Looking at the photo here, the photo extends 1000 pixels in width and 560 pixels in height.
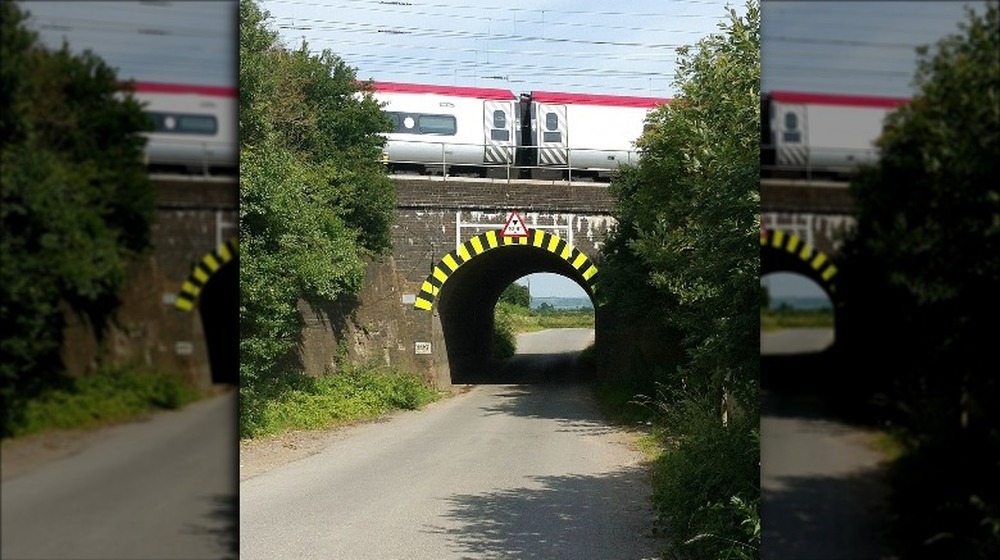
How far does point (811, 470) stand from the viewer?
951 mm

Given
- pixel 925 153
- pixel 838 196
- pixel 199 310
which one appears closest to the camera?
pixel 925 153

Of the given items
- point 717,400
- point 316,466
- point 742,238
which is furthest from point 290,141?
point 717,400

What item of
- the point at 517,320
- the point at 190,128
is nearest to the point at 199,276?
the point at 190,128

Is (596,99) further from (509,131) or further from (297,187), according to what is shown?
(297,187)

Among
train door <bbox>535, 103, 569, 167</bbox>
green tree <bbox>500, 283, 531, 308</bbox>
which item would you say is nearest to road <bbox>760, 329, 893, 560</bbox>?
train door <bbox>535, 103, 569, 167</bbox>

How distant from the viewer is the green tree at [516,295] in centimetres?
293

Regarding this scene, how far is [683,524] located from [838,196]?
1995 millimetres

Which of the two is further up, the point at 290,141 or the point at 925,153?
the point at 290,141

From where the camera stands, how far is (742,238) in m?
2.32

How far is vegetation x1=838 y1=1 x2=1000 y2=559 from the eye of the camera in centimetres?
74

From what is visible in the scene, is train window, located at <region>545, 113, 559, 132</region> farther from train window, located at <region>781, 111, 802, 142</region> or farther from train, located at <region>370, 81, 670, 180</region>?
train window, located at <region>781, 111, 802, 142</region>

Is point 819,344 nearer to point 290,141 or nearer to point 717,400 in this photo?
point 717,400

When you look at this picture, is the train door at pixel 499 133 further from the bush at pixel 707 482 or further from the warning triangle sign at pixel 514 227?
the bush at pixel 707 482

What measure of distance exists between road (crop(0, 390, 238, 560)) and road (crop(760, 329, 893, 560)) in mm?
687
